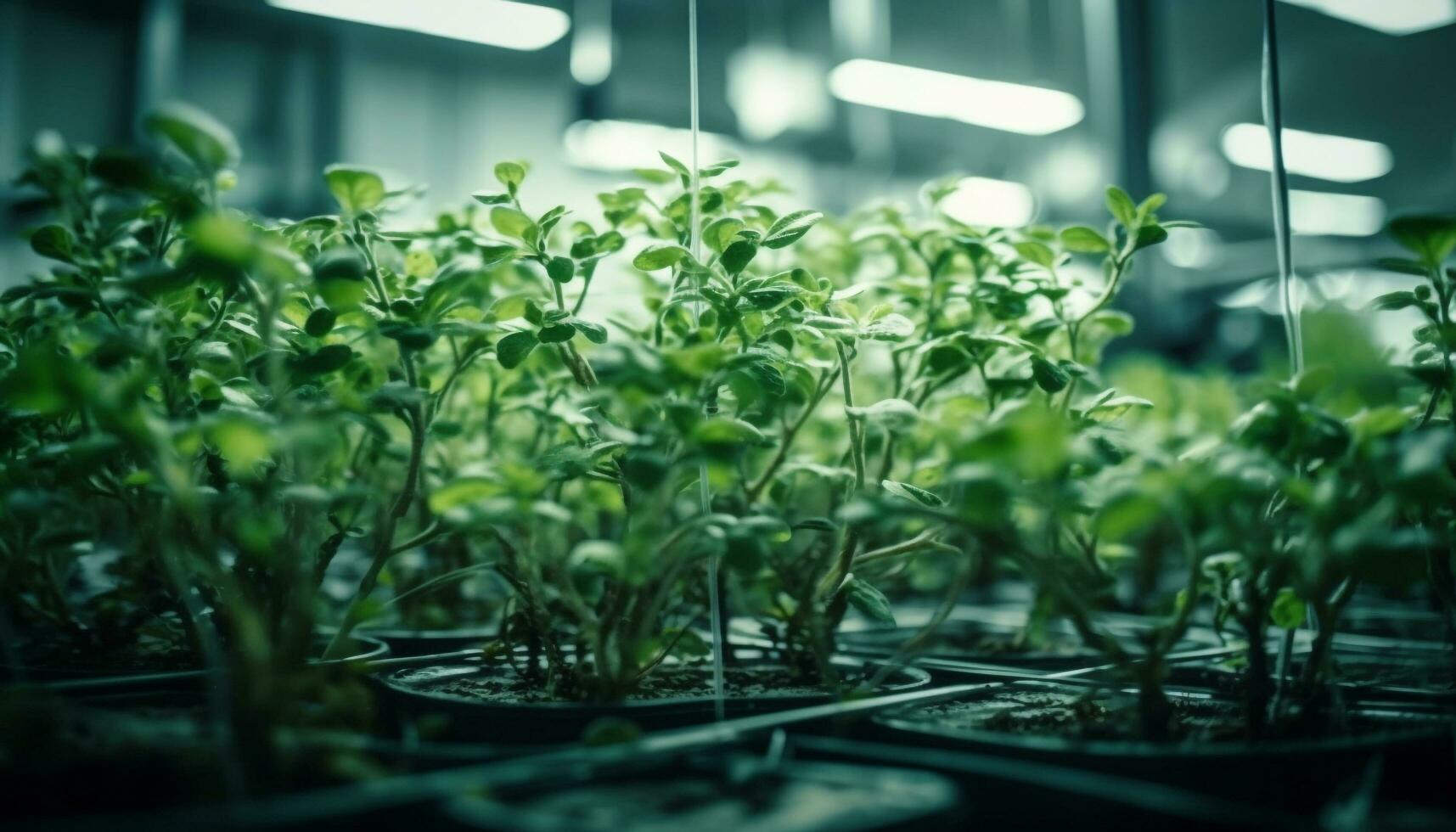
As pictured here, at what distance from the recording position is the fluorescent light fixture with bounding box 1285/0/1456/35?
8.03 ft

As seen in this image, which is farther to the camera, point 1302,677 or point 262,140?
point 262,140

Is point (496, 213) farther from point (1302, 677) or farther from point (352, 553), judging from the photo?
point (352, 553)

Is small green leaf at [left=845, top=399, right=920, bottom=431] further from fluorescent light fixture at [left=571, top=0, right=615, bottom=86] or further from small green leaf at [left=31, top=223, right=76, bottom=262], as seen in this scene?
fluorescent light fixture at [left=571, top=0, right=615, bottom=86]

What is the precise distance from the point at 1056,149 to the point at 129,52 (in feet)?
12.5

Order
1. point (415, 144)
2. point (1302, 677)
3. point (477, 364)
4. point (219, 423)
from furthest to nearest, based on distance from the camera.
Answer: point (415, 144) → point (477, 364) → point (1302, 677) → point (219, 423)

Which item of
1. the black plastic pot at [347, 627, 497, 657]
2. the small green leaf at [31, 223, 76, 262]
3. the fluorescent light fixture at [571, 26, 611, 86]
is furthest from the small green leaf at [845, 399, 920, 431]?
the fluorescent light fixture at [571, 26, 611, 86]

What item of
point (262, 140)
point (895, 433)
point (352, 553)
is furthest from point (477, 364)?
point (262, 140)

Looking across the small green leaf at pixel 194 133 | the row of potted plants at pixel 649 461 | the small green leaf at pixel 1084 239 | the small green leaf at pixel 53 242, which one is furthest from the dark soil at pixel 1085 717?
the small green leaf at pixel 53 242

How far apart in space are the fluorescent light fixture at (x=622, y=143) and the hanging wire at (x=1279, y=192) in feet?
8.64

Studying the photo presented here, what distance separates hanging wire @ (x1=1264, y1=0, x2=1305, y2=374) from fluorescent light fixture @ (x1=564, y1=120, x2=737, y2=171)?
263 centimetres

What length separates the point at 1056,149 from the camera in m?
4.56

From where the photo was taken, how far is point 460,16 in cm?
323

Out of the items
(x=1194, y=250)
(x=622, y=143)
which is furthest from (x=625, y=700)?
(x=1194, y=250)

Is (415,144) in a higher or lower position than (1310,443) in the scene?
higher
